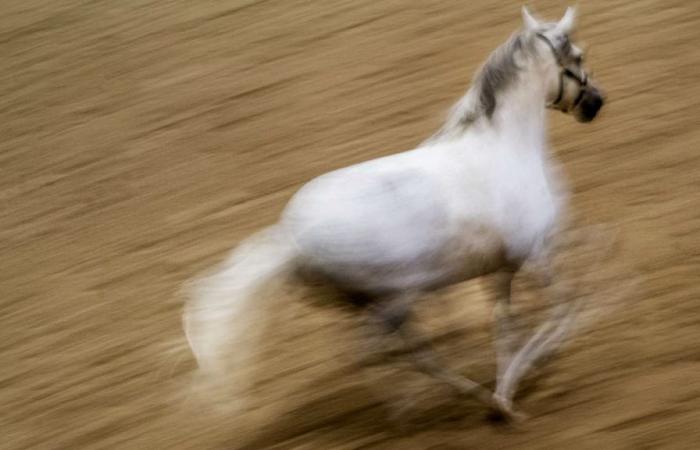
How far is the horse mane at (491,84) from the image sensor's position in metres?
2.73

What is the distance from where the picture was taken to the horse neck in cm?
273

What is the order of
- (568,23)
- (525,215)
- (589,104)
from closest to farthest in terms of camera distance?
(525,215)
(568,23)
(589,104)

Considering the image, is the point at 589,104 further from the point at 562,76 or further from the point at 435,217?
the point at 435,217

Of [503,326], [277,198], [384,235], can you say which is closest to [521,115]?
[384,235]

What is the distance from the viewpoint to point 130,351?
3.69 meters

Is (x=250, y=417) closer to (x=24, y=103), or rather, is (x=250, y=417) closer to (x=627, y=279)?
(x=627, y=279)

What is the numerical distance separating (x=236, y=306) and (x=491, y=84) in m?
1.06

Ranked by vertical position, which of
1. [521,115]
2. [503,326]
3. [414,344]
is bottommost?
[503,326]

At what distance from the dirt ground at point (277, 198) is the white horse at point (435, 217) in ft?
0.76

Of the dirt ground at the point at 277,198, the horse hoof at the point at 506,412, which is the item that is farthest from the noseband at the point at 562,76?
the horse hoof at the point at 506,412

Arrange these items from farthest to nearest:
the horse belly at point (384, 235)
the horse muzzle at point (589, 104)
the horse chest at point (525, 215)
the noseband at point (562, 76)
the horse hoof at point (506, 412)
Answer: the horse muzzle at point (589, 104)
the horse hoof at point (506, 412)
the noseband at point (562, 76)
the horse chest at point (525, 215)
the horse belly at point (384, 235)

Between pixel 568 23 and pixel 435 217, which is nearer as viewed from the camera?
pixel 435 217

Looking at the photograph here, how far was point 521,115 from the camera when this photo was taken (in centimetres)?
275

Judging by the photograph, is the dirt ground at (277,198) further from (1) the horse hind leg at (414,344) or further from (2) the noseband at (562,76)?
(2) the noseband at (562,76)
